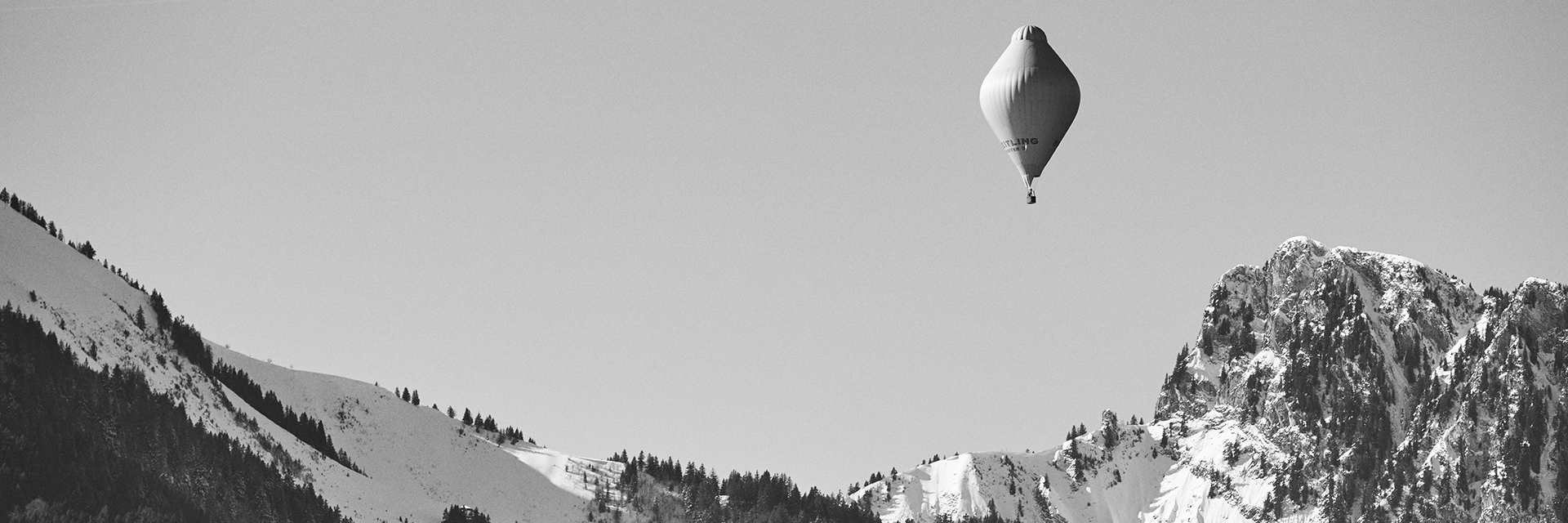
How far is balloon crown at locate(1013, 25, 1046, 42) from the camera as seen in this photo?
475ft

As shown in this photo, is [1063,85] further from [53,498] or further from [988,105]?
[53,498]

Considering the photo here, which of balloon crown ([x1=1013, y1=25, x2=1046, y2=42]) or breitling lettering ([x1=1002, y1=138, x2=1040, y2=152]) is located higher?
balloon crown ([x1=1013, y1=25, x2=1046, y2=42])

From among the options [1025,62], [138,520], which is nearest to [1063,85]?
[1025,62]

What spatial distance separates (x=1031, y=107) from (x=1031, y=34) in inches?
308

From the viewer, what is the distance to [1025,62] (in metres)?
141

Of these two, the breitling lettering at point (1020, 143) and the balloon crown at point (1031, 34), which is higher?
the balloon crown at point (1031, 34)

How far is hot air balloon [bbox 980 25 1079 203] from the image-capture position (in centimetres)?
13925

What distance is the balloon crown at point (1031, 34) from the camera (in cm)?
14488

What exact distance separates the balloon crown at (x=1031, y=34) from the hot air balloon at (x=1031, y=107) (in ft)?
11.1

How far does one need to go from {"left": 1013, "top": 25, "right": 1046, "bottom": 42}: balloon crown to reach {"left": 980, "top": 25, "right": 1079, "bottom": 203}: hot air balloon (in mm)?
3381

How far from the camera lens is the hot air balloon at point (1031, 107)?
13925 centimetres

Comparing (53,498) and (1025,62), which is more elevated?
(1025,62)

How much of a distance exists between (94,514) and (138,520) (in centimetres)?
379

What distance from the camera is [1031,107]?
5482 inches
